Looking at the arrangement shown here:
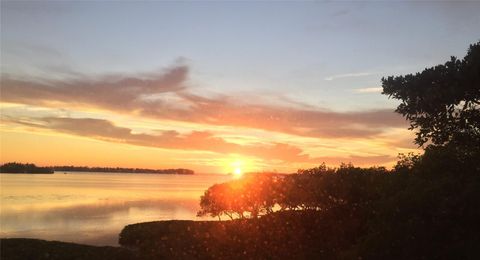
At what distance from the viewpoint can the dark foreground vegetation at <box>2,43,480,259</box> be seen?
15.5 m

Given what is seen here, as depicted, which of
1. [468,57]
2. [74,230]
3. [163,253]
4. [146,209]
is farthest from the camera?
[146,209]

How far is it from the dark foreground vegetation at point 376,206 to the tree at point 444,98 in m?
0.05

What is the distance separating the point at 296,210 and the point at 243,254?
26.2 ft

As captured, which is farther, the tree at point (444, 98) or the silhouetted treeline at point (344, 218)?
the tree at point (444, 98)

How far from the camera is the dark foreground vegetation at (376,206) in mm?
15492

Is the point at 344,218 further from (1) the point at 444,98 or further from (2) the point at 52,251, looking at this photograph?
(2) the point at 52,251

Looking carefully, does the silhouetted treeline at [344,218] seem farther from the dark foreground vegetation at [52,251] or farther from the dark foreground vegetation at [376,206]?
the dark foreground vegetation at [52,251]

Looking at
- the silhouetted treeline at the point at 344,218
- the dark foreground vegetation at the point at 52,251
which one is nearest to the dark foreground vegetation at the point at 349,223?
the silhouetted treeline at the point at 344,218

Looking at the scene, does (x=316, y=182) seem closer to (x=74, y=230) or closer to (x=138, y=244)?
(x=138, y=244)

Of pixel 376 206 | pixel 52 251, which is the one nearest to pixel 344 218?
pixel 376 206

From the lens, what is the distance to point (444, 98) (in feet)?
64.8

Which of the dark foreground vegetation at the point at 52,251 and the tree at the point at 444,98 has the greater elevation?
the tree at the point at 444,98

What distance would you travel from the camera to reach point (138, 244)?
26.5m

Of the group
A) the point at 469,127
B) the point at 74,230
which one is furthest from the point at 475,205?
the point at 74,230
